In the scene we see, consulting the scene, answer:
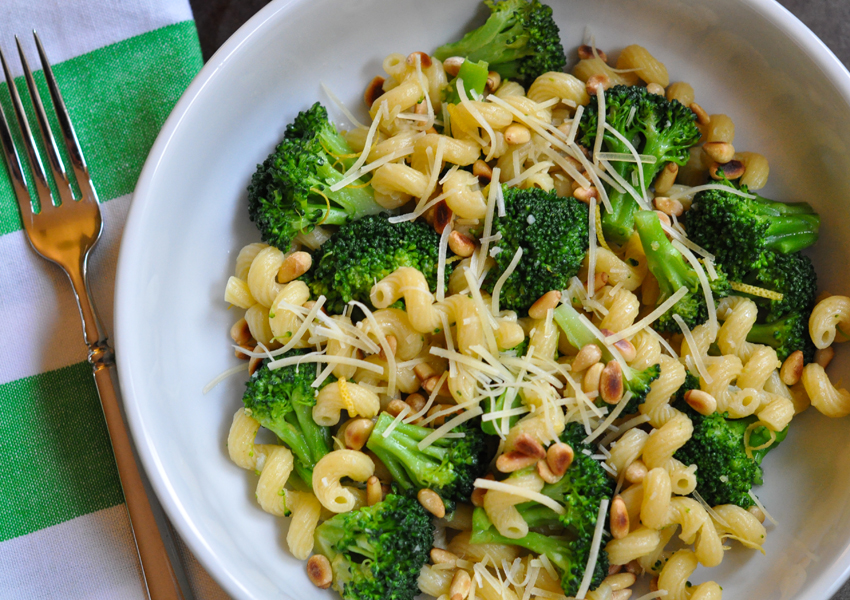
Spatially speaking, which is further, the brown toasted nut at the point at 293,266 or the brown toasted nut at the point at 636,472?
the brown toasted nut at the point at 293,266

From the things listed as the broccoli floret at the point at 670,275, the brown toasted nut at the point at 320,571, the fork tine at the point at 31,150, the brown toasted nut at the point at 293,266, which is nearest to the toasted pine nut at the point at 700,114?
the broccoli floret at the point at 670,275

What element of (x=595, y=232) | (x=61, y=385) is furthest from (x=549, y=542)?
(x=61, y=385)

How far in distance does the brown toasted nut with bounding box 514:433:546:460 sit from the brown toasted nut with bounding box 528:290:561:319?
0.40 meters

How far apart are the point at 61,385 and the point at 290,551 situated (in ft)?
3.65

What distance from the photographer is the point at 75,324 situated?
8.11 feet

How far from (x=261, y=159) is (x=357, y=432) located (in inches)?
42.9

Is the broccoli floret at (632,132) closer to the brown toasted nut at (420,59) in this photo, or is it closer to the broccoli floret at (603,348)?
the broccoli floret at (603,348)

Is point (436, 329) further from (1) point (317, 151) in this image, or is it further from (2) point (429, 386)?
(1) point (317, 151)

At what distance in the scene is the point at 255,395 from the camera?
6.83ft

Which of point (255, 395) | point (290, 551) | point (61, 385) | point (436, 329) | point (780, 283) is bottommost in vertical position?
point (61, 385)

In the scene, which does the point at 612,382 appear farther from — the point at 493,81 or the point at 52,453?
the point at 52,453

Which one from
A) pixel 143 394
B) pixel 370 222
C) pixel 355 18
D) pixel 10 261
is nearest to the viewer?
pixel 143 394

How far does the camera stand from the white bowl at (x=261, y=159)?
6.70 feet

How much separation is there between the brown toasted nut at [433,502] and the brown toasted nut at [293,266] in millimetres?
841
